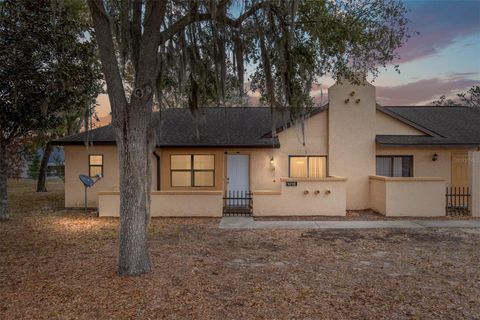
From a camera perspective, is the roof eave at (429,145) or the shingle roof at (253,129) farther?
the shingle roof at (253,129)

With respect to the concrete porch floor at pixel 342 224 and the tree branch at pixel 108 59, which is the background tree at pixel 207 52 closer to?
the tree branch at pixel 108 59

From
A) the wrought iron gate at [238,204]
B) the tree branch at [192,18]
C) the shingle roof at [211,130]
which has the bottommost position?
the wrought iron gate at [238,204]

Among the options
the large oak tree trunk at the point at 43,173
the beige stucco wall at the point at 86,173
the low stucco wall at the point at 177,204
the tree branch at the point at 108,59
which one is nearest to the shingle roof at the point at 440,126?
the low stucco wall at the point at 177,204

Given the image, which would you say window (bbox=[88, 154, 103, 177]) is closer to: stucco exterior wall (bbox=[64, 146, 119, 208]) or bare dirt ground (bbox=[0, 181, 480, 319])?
stucco exterior wall (bbox=[64, 146, 119, 208])

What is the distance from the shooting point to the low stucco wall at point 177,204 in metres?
13.2

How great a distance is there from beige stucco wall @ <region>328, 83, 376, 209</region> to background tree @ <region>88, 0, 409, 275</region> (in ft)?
16.6

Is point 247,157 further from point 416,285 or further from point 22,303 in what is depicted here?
point 22,303

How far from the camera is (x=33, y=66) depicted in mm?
11141

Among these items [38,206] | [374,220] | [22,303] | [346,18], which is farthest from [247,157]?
[22,303]

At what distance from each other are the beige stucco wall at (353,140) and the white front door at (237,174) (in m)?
3.51

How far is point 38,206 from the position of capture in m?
16.3

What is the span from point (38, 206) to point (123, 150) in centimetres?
1231

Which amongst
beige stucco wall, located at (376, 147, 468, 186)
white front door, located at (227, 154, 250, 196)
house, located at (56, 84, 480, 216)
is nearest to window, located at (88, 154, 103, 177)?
house, located at (56, 84, 480, 216)

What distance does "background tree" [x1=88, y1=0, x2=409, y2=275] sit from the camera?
6453mm
